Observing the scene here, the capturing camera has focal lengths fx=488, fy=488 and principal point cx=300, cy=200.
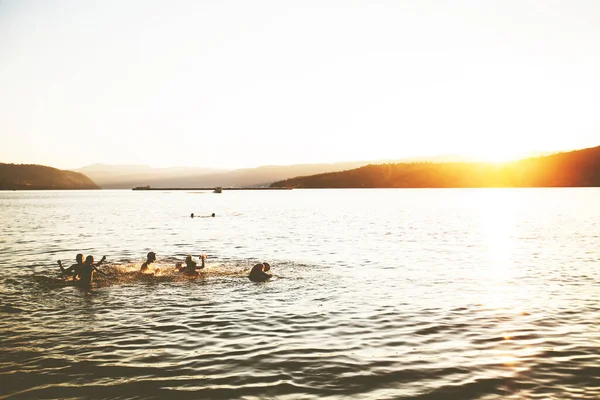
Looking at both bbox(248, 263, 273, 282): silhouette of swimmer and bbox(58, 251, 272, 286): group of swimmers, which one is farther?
bbox(248, 263, 273, 282): silhouette of swimmer

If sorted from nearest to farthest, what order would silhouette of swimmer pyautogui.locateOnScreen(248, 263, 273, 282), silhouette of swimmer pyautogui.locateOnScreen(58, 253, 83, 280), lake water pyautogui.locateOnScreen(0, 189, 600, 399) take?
lake water pyautogui.locateOnScreen(0, 189, 600, 399)
silhouette of swimmer pyautogui.locateOnScreen(58, 253, 83, 280)
silhouette of swimmer pyautogui.locateOnScreen(248, 263, 273, 282)

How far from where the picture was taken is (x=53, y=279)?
95.7 feet

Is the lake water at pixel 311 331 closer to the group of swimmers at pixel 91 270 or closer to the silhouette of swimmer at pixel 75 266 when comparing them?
the group of swimmers at pixel 91 270

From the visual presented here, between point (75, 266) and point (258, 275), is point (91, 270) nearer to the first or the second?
point (75, 266)

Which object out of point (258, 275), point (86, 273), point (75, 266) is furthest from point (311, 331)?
point (75, 266)

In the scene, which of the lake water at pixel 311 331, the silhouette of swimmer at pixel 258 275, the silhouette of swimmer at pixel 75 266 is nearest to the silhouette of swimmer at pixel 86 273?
the silhouette of swimmer at pixel 75 266

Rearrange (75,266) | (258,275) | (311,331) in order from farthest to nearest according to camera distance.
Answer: (258,275) → (75,266) → (311,331)

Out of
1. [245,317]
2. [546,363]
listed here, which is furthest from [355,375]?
[245,317]

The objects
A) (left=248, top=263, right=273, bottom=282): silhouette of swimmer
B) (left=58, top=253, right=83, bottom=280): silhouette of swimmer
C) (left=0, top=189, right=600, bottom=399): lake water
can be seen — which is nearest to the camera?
(left=0, top=189, right=600, bottom=399): lake water

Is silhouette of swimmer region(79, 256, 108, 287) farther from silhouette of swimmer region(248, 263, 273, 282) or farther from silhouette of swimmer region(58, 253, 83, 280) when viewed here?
silhouette of swimmer region(248, 263, 273, 282)

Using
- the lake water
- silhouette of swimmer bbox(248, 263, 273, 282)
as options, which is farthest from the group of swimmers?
the lake water

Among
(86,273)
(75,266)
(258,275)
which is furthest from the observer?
(258,275)

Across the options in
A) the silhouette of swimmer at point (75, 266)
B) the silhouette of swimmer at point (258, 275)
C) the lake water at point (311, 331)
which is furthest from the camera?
the silhouette of swimmer at point (258, 275)

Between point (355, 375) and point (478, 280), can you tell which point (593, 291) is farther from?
point (355, 375)
